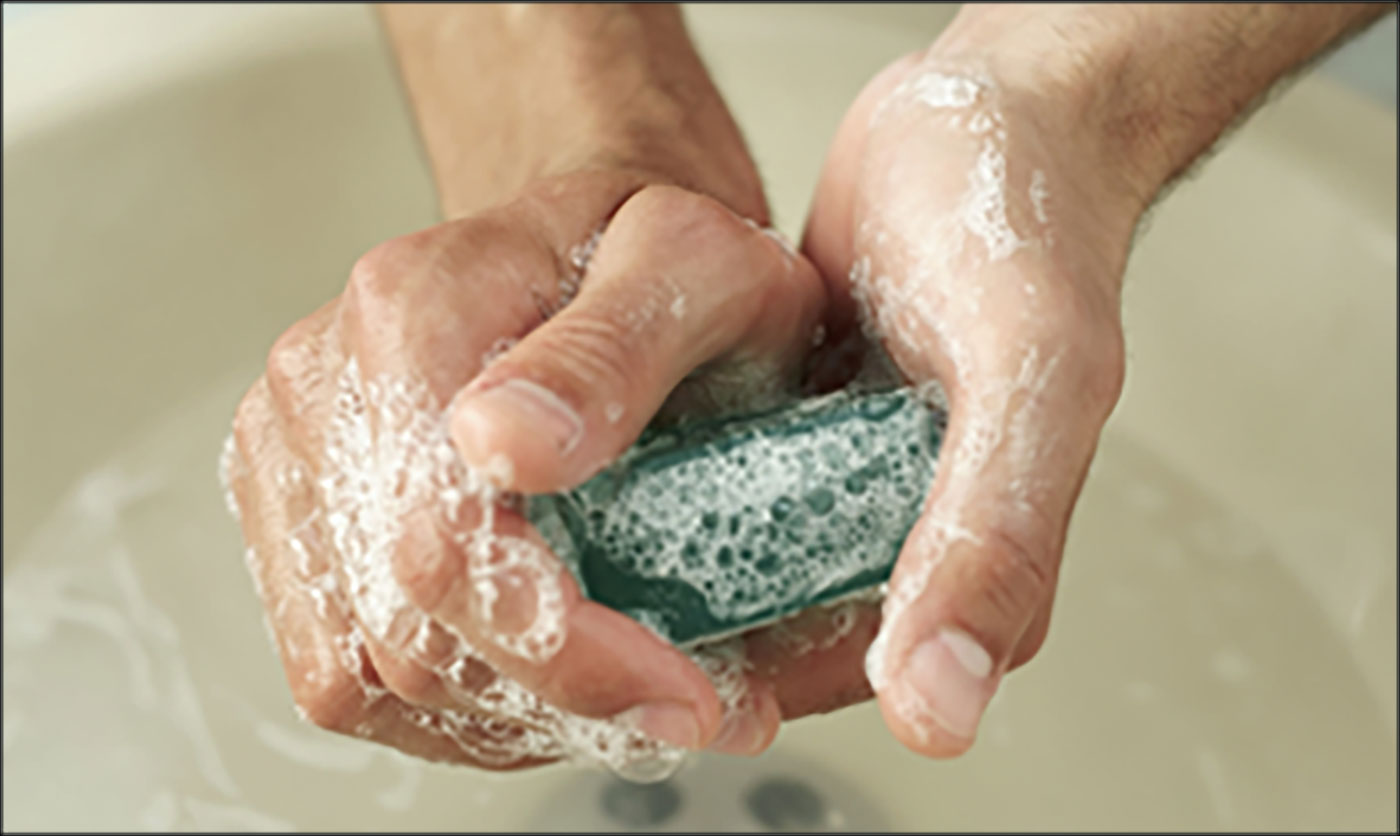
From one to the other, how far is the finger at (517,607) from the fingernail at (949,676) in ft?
0.34

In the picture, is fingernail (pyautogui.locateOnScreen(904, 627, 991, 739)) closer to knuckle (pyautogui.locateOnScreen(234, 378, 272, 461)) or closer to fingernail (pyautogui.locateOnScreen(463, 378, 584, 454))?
fingernail (pyautogui.locateOnScreen(463, 378, 584, 454))

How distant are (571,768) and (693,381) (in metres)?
0.46

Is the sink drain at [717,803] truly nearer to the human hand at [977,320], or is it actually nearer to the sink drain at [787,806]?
the sink drain at [787,806]

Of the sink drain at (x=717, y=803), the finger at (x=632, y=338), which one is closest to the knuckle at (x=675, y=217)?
the finger at (x=632, y=338)

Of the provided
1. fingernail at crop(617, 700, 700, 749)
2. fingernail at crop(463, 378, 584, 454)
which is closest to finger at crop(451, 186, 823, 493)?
fingernail at crop(463, 378, 584, 454)

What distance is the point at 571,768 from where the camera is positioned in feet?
3.14

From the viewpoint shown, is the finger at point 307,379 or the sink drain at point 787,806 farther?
the sink drain at point 787,806

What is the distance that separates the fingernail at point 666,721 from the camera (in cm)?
49

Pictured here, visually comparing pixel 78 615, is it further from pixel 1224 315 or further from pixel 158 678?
pixel 1224 315

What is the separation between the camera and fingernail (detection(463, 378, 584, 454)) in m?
0.42

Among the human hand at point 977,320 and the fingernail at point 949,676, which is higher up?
the human hand at point 977,320

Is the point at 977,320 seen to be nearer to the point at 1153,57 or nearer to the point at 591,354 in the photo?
the point at 591,354

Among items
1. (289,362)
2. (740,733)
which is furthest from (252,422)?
(740,733)

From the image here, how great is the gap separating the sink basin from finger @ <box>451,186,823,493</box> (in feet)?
1.58
